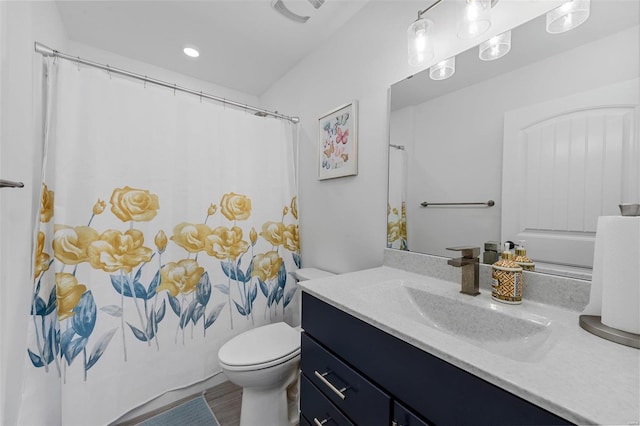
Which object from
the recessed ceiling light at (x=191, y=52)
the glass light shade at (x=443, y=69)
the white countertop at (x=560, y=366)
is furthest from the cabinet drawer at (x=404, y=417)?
the recessed ceiling light at (x=191, y=52)

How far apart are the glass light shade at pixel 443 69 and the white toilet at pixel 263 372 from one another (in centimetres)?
149

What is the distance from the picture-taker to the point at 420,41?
44.4 inches

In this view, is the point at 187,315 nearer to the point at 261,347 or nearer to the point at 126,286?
the point at 126,286

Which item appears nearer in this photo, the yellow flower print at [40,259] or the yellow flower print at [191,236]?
the yellow flower print at [40,259]

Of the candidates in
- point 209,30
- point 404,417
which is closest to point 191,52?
point 209,30

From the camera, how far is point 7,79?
39.2 inches

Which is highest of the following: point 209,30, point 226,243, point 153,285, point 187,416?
point 209,30

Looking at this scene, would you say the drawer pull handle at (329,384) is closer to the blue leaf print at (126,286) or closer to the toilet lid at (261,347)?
the toilet lid at (261,347)

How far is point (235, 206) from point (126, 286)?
73 centimetres

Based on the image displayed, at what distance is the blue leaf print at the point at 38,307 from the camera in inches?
45.9

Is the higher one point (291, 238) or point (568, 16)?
point (568, 16)

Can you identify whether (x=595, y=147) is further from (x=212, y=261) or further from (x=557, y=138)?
(x=212, y=261)

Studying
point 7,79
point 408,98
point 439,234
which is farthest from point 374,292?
point 7,79

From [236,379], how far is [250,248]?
31.0 inches
